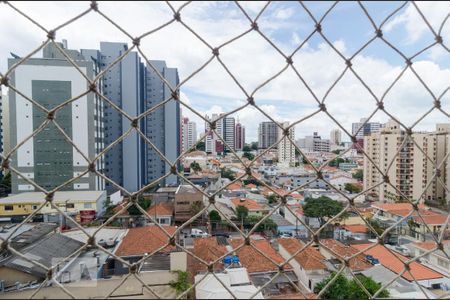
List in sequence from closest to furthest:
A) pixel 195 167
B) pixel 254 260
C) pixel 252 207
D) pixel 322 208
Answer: pixel 254 260, pixel 322 208, pixel 252 207, pixel 195 167

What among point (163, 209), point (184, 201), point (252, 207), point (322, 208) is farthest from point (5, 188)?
point (322, 208)

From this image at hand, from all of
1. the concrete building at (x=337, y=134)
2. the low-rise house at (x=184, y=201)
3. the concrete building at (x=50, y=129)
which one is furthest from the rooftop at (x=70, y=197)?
the concrete building at (x=337, y=134)

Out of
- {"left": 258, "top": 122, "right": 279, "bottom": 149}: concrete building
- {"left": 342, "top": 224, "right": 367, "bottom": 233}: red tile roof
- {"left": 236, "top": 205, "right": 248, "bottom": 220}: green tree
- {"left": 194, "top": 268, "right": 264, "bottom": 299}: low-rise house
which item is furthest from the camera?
{"left": 342, "top": 224, "right": 367, "bottom": 233}: red tile roof

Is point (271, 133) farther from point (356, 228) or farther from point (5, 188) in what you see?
point (5, 188)

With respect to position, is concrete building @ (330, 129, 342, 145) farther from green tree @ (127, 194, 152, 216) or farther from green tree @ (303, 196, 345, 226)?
green tree @ (303, 196, 345, 226)

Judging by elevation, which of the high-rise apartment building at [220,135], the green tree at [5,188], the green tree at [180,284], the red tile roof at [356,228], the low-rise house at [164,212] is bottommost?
the red tile roof at [356,228]

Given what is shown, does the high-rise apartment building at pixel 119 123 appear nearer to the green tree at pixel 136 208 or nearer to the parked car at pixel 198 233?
the parked car at pixel 198 233

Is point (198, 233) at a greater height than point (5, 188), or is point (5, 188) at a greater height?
point (5, 188)

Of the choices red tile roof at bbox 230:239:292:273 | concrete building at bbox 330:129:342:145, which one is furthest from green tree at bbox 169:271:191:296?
concrete building at bbox 330:129:342:145
